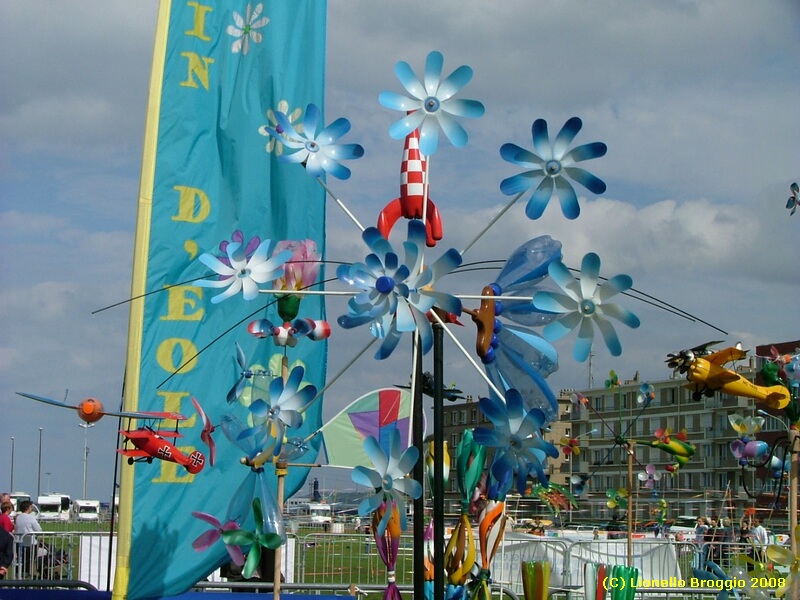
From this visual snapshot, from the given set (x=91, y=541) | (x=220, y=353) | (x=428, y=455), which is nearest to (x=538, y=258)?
(x=428, y=455)

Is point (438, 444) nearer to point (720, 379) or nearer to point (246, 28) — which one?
point (720, 379)

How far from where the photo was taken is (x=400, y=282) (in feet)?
12.3

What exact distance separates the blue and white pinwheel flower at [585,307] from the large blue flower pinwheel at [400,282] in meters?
0.36

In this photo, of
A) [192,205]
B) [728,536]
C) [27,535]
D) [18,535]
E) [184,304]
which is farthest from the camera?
[728,536]

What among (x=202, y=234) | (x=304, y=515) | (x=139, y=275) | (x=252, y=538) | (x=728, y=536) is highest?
(x=202, y=234)

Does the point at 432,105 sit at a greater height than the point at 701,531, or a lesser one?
greater

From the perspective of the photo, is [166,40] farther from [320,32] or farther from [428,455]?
Result: [428,455]

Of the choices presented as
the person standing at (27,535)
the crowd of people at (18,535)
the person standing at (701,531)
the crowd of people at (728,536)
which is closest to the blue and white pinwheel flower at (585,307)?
the crowd of people at (728,536)

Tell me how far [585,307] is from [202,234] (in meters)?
3.55

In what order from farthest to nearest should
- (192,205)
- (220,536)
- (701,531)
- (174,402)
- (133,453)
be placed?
1. (701,531)
2. (192,205)
3. (174,402)
4. (133,453)
5. (220,536)

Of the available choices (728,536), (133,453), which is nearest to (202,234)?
(133,453)

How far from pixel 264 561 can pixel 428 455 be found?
364 cm

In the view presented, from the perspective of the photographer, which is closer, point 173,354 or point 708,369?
point 708,369

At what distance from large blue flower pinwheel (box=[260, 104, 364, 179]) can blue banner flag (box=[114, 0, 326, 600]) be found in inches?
59.7
